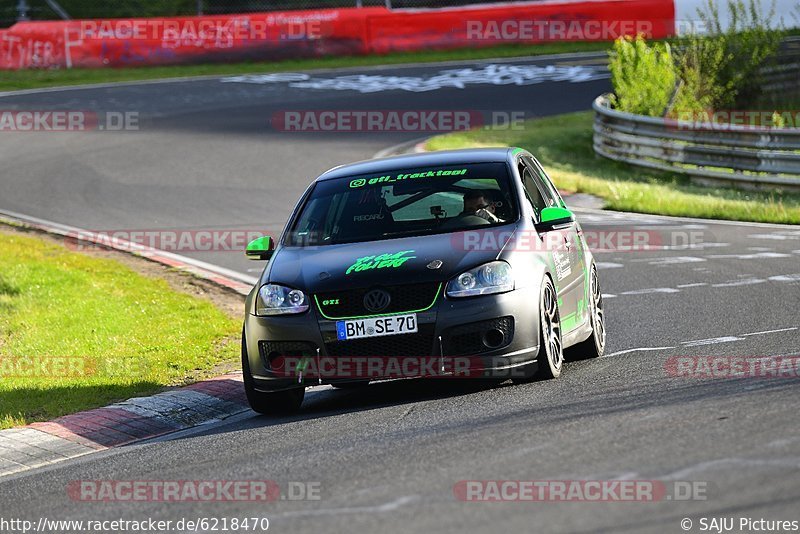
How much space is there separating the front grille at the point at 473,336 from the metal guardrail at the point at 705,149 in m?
14.6

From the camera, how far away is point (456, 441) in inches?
275

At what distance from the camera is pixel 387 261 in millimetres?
8625

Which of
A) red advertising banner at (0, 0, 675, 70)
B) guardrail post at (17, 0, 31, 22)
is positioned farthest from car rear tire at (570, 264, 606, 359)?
guardrail post at (17, 0, 31, 22)

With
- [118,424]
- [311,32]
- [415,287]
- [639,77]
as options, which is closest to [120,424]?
[118,424]

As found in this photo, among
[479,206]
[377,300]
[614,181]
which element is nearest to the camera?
[377,300]

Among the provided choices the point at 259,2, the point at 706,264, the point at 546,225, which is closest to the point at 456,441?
the point at 546,225

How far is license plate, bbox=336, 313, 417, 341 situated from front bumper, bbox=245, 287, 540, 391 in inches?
1.2

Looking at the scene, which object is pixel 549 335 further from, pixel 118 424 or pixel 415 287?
pixel 118 424

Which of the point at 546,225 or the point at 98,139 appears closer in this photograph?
the point at 546,225

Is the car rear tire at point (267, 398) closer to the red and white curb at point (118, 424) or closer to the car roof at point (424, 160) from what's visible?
the red and white curb at point (118, 424)

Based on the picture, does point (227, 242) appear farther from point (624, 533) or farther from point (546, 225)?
point (624, 533)

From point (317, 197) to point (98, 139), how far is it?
17191 millimetres

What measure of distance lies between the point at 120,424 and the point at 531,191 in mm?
3269

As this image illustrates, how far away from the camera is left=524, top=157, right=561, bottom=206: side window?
34.0ft
